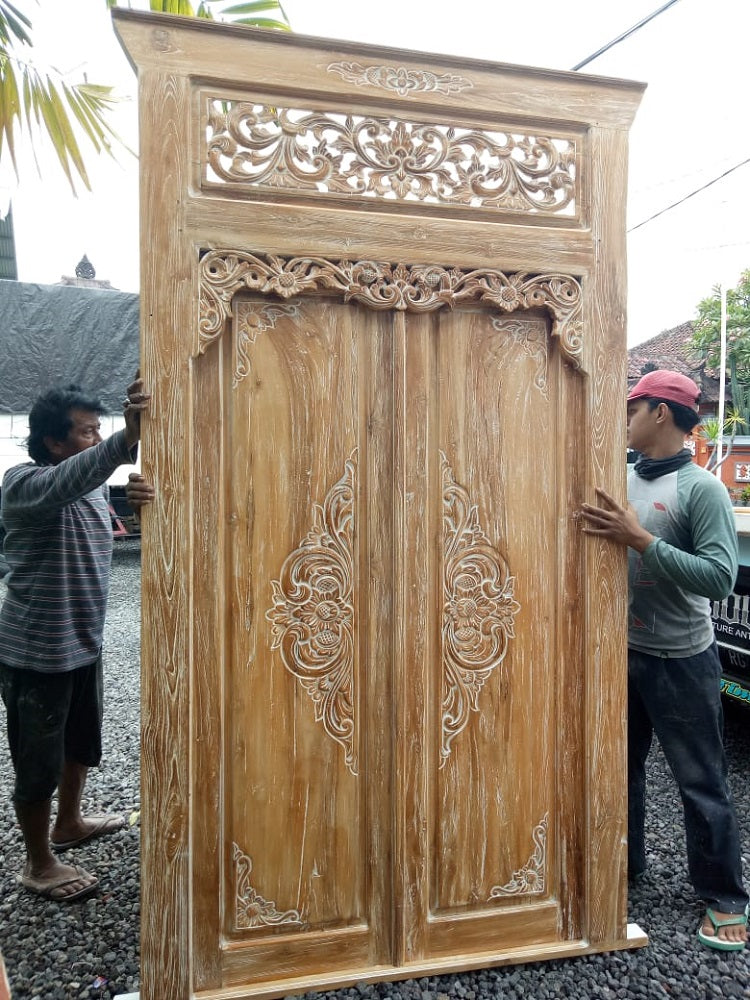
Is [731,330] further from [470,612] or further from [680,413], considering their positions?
[470,612]

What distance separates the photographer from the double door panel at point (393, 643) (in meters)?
2.11

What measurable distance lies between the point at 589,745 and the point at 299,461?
1.26 m

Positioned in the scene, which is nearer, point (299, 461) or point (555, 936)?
point (299, 461)

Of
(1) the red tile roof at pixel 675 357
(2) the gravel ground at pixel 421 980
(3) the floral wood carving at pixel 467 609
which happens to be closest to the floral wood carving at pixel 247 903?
(2) the gravel ground at pixel 421 980

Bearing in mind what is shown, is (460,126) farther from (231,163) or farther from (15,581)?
(15,581)

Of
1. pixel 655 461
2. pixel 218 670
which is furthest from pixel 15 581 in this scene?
pixel 655 461

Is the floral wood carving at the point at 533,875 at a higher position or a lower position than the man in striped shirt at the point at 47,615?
lower

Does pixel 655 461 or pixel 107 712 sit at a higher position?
pixel 655 461

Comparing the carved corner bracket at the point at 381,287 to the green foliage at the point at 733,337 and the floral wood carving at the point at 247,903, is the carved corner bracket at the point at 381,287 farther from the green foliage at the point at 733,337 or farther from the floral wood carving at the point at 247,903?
the green foliage at the point at 733,337

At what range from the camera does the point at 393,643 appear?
2189mm

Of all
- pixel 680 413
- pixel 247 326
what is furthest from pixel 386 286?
A: pixel 680 413

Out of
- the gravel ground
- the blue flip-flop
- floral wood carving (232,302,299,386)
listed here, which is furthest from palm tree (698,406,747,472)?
floral wood carving (232,302,299,386)

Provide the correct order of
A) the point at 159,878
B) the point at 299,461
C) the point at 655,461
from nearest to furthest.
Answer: the point at 159,878 → the point at 299,461 → the point at 655,461

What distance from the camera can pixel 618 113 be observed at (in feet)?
7.48
